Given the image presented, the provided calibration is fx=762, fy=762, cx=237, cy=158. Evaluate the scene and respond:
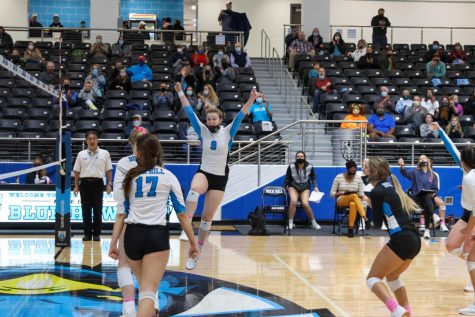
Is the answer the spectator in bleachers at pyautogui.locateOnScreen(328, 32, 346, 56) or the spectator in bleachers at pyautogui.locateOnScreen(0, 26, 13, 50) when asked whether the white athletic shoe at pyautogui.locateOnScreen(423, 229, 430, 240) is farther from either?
the spectator in bleachers at pyautogui.locateOnScreen(0, 26, 13, 50)

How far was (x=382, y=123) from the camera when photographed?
1861 centimetres

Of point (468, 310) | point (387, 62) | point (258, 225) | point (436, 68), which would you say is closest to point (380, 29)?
point (387, 62)

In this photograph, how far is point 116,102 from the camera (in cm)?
1903

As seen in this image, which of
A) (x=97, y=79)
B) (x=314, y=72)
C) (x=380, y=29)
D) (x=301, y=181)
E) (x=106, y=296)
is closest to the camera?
(x=106, y=296)

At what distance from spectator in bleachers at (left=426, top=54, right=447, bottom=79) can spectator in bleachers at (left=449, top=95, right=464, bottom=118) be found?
264 cm

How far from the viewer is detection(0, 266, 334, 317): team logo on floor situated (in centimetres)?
785

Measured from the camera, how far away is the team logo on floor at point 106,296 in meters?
7.85

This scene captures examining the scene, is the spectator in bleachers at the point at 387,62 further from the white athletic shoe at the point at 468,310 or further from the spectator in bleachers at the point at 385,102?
the white athletic shoe at the point at 468,310

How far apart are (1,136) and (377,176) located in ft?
39.5

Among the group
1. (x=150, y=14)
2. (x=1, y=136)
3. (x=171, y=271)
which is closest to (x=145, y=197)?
(x=171, y=271)

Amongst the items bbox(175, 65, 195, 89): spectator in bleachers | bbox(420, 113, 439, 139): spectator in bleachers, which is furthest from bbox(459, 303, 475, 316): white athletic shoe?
bbox(175, 65, 195, 89): spectator in bleachers

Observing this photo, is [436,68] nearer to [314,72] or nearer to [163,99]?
[314,72]

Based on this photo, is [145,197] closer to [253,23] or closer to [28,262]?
[28,262]

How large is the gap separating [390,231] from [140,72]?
14.6 m
